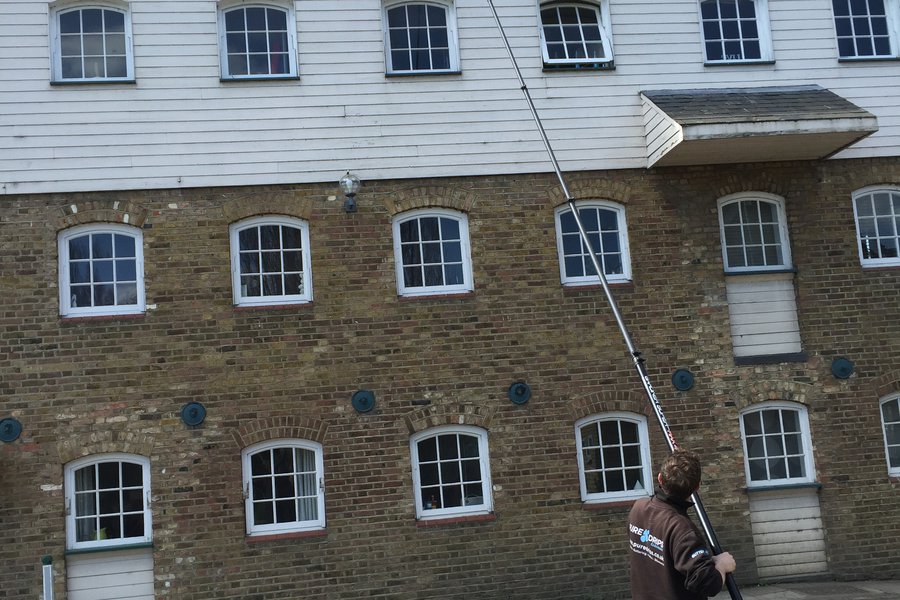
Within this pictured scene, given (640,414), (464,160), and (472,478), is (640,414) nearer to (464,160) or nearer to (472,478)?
(472,478)

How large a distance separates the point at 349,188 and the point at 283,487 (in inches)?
152

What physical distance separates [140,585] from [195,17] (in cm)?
716

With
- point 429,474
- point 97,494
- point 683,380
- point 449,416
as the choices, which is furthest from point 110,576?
point 683,380

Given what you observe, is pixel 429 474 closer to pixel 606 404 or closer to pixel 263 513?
pixel 263 513

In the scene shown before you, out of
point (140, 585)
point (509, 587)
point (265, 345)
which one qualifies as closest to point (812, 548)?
point (509, 587)

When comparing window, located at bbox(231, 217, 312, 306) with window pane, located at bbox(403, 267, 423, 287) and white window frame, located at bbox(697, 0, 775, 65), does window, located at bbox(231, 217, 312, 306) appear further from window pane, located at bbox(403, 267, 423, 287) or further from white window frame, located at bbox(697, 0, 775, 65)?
white window frame, located at bbox(697, 0, 775, 65)

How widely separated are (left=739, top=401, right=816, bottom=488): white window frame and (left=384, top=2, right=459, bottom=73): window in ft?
20.3

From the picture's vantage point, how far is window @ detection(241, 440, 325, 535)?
11258 mm

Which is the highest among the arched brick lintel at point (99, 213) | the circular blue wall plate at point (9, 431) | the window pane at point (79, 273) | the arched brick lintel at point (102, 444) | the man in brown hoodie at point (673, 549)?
the arched brick lintel at point (99, 213)

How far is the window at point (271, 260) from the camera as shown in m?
11.7

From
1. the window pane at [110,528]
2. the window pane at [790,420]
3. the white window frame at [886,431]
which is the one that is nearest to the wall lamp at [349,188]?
the window pane at [110,528]

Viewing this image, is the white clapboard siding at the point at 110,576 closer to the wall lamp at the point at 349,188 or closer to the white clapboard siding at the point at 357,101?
the white clapboard siding at the point at 357,101

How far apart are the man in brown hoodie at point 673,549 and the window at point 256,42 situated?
833 centimetres

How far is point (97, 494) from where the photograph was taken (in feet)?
36.1
